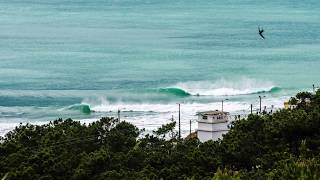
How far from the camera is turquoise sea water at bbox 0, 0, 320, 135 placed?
53719 mm

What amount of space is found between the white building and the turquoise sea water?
997 centimetres

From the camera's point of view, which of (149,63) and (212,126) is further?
(149,63)

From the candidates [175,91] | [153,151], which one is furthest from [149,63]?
[153,151]

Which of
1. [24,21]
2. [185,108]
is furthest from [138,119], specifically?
[24,21]

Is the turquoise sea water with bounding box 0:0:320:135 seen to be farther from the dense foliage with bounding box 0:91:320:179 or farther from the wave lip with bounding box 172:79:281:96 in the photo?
the dense foliage with bounding box 0:91:320:179

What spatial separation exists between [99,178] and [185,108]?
31.9m

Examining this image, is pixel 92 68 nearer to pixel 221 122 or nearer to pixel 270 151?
pixel 221 122

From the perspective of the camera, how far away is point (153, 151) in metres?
23.2

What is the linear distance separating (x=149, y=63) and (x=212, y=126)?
37.9 m

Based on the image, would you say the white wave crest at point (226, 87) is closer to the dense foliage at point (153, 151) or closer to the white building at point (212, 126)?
the white building at point (212, 126)

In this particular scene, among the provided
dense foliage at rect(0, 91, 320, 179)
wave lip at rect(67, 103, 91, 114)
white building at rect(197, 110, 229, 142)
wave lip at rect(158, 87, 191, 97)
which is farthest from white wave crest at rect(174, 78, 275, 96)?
dense foliage at rect(0, 91, 320, 179)

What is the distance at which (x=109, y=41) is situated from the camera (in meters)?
90.1

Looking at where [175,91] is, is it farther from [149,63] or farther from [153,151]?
[153,151]

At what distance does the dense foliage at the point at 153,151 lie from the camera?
67.8ft
